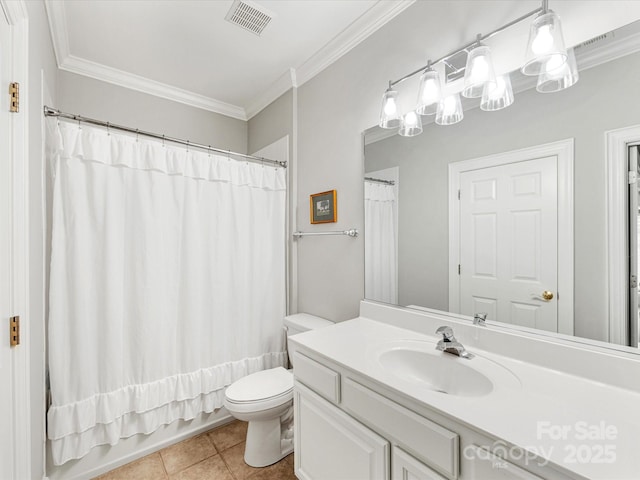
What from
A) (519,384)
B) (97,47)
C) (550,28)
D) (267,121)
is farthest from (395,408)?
(97,47)

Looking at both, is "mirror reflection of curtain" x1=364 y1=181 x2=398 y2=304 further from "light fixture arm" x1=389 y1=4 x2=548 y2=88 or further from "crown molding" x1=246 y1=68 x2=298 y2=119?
"crown molding" x1=246 y1=68 x2=298 y2=119

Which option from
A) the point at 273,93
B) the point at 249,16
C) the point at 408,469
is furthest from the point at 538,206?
the point at 273,93

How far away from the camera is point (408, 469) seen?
2.95 ft

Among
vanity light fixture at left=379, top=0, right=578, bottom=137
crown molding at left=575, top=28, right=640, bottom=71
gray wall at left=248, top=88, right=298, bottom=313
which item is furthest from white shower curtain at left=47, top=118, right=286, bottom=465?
crown molding at left=575, top=28, right=640, bottom=71

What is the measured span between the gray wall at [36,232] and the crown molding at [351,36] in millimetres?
A: 1427

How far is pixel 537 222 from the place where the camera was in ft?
3.60

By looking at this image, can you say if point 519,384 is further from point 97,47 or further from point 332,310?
point 97,47

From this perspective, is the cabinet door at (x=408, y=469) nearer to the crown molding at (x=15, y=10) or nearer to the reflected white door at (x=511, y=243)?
the reflected white door at (x=511, y=243)

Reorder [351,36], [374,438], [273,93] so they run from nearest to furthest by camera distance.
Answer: [374,438] < [351,36] < [273,93]

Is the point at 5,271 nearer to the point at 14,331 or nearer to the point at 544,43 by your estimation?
the point at 14,331

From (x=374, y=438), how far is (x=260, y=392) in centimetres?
85

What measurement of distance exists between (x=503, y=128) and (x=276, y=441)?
196cm

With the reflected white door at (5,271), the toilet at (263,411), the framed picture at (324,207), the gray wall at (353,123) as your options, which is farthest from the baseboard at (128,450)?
the framed picture at (324,207)

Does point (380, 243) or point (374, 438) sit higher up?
point (380, 243)
